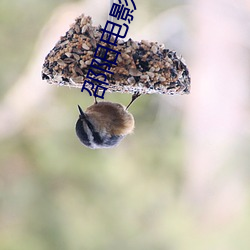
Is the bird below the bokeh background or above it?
below

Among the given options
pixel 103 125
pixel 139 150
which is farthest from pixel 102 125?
pixel 139 150

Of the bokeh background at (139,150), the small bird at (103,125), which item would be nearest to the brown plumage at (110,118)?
the small bird at (103,125)

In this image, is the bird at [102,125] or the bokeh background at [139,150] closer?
the bird at [102,125]

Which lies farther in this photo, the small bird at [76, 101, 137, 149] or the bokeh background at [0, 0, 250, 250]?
the bokeh background at [0, 0, 250, 250]

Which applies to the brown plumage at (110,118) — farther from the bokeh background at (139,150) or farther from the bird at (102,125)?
the bokeh background at (139,150)

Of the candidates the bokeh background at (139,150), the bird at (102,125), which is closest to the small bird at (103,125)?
the bird at (102,125)

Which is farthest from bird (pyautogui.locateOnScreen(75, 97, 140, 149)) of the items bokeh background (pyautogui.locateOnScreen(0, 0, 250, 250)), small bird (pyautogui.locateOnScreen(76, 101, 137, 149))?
bokeh background (pyautogui.locateOnScreen(0, 0, 250, 250))

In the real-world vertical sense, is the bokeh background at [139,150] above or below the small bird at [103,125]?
above

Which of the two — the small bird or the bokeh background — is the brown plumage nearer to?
the small bird
